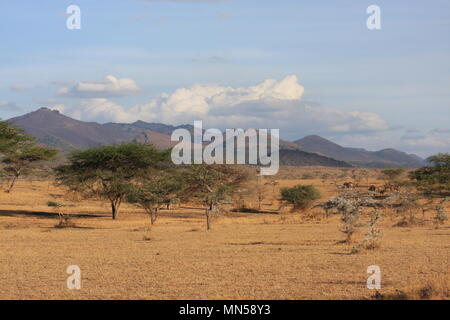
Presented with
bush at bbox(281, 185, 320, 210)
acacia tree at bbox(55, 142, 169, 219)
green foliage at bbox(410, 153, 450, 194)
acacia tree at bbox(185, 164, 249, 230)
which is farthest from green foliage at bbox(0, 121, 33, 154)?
green foliage at bbox(410, 153, 450, 194)

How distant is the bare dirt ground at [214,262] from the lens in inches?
559

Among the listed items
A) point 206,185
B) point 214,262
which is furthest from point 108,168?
point 214,262

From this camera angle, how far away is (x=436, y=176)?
181 feet

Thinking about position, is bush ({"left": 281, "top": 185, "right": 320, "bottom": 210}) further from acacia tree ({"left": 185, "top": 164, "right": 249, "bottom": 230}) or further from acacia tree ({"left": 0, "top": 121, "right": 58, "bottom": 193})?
acacia tree ({"left": 0, "top": 121, "right": 58, "bottom": 193})

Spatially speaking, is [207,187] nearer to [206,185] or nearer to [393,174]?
[206,185]

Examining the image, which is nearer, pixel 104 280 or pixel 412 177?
pixel 104 280

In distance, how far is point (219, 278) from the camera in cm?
1612

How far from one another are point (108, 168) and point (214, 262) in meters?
30.1

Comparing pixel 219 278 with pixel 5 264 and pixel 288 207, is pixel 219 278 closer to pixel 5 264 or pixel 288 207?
pixel 5 264

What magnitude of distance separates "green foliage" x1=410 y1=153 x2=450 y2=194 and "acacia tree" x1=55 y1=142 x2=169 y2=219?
25.2 metres

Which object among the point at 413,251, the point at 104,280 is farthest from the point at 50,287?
the point at 413,251

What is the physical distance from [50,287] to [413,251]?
44.9 ft

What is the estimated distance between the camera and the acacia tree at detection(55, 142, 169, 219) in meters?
45.9
